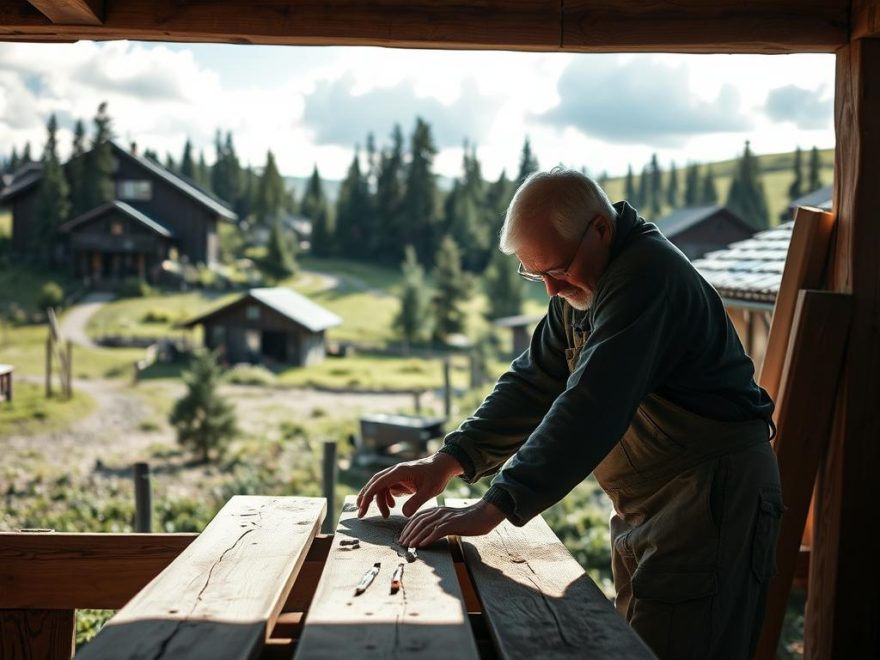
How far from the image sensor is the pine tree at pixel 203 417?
1609 cm

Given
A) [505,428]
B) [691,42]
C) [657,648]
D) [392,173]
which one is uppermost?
[392,173]

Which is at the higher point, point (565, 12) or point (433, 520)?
point (565, 12)

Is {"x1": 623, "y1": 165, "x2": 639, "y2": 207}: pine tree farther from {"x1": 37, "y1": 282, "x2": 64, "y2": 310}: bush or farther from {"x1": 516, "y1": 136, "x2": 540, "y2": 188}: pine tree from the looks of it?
{"x1": 37, "y1": 282, "x2": 64, "y2": 310}: bush

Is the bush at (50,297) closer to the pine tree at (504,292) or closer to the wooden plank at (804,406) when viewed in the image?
the pine tree at (504,292)

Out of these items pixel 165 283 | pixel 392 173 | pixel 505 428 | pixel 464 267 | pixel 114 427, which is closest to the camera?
pixel 505 428

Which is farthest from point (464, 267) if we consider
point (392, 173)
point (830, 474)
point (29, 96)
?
point (830, 474)

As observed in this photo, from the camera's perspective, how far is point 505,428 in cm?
252

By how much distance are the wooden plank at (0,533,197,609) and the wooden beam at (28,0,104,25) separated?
1431 mm

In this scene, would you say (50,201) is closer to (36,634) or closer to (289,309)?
(289,309)

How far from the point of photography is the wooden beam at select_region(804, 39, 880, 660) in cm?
289

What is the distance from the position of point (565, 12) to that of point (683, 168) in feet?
116

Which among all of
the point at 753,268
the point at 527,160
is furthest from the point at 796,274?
the point at 527,160

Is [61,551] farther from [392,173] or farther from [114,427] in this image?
[392,173]

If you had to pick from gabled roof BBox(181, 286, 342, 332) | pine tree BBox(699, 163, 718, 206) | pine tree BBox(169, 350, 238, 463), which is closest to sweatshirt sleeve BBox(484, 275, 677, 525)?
pine tree BBox(169, 350, 238, 463)
